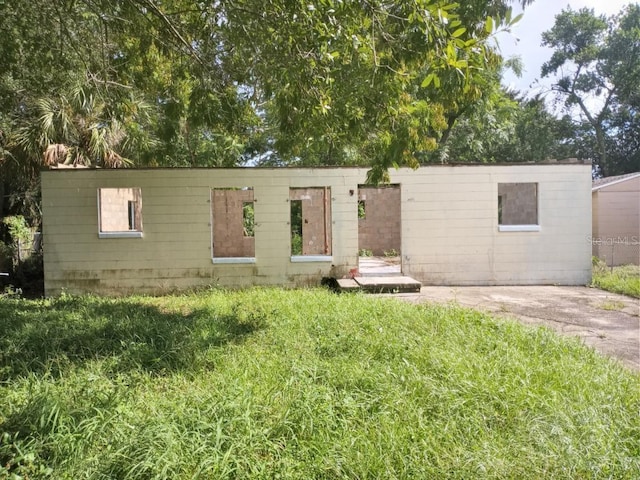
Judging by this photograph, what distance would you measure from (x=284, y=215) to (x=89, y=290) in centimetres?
425

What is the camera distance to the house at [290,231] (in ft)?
28.8

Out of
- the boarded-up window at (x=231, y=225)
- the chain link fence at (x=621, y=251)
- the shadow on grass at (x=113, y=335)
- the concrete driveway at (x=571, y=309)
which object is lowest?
the concrete driveway at (x=571, y=309)

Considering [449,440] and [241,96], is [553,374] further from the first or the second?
[241,96]

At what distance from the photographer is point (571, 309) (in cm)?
666

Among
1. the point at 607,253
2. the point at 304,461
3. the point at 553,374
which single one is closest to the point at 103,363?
the point at 304,461

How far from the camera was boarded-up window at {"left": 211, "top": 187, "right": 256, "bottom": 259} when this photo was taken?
13.2m

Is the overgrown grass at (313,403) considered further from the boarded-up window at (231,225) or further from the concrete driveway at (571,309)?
the boarded-up window at (231,225)

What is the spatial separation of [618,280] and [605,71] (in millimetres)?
18546

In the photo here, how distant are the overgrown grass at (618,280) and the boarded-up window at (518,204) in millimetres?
2770

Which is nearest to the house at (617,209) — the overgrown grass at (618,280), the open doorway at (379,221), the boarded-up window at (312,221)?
the overgrown grass at (618,280)

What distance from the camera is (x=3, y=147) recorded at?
29.6 ft

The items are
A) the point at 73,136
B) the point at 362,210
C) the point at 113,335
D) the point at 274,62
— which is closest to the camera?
the point at 113,335

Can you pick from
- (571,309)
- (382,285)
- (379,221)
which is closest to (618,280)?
(571,309)

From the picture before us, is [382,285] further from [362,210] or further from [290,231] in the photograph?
[362,210]
